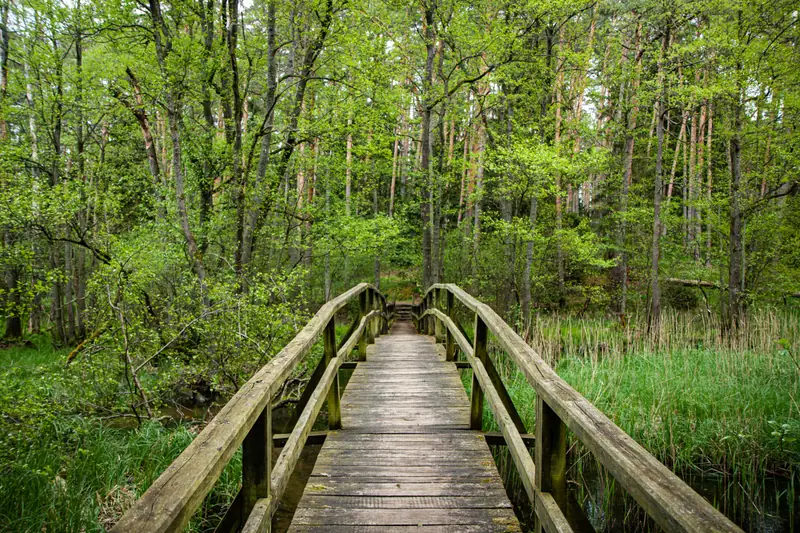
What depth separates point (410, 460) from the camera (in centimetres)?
322

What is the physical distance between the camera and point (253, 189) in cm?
865

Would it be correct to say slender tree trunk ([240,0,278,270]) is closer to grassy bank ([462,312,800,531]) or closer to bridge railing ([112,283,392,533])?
grassy bank ([462,312,800,531])

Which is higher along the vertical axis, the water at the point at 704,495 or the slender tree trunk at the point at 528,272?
the slender tree trunk at the point at 528,272

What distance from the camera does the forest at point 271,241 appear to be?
4969 millimetres

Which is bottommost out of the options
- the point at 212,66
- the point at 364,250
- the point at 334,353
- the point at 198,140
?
the point at 334,353

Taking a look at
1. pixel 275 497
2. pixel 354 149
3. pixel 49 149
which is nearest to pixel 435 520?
pixel 275 497

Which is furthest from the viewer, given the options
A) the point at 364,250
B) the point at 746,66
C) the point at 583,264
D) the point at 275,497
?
the point at 583,264

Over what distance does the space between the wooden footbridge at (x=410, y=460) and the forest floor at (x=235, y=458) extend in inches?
70.2

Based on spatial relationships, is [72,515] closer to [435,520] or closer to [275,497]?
[275,497]

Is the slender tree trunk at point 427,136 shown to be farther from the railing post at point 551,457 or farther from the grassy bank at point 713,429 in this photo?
the railing post at point 551,457

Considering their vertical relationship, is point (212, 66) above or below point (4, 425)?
above

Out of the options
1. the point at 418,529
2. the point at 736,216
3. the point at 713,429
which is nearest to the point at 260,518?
the point at 418,529

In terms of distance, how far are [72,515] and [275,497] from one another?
9.22 ft

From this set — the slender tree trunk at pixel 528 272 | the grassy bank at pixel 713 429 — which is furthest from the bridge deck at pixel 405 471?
the slender tree trunk at pixel 528 272
